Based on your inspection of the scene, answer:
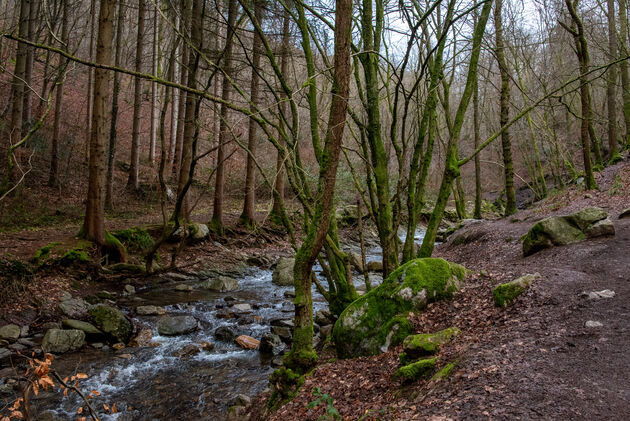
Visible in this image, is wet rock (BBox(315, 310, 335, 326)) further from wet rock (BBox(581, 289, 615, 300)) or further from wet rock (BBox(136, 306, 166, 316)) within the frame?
wet rock (BBox(581, 289, 615, 300))

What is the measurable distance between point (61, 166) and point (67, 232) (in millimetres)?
6497

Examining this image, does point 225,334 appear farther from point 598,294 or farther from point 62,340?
point 598,294

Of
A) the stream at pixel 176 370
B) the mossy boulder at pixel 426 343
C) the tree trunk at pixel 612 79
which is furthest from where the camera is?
the tree trunk at pixel 612 79

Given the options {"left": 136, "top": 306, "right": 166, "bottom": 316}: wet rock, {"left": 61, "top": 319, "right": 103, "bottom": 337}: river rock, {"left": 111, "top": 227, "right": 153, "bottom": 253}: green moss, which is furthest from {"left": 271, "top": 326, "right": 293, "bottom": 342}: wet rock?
{"left": 111, "top": 227, "right": 153, "bottom": 253}: green moss

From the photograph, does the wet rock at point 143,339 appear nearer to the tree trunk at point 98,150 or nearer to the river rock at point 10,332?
the river rock at point 10,332

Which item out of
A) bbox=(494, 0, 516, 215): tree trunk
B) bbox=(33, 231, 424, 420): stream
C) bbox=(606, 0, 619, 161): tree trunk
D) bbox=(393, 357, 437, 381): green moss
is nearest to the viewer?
bbox=(393, 357, 437, 381): green moss

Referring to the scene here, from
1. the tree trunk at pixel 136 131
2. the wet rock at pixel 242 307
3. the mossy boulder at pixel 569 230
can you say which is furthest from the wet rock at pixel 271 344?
the tree trunk at pixel 136 131

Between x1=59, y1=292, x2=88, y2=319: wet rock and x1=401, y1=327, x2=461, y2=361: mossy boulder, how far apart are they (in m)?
5.75

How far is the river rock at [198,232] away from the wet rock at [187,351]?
5.94 meters

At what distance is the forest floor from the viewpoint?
98.7 inches

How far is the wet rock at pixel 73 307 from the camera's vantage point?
6.78 metres

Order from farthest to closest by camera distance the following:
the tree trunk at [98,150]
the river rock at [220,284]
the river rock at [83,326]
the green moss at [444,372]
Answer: the river rock at [220,284] < the tree trunk at [98,150] < the river rock at [83,326] < the green moss at [444,372]

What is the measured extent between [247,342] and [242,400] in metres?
1.81

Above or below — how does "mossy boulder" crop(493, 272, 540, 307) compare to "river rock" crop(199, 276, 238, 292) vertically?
above
